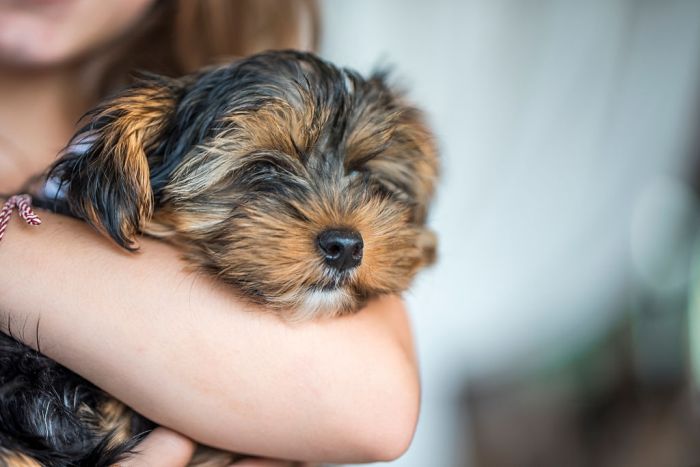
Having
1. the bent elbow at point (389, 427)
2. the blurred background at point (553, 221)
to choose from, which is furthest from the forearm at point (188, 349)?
the blurred background at point (553, 221)

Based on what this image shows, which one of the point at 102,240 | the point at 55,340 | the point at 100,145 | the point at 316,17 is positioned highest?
the point at 316,17

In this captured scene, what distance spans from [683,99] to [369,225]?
3.71 meters

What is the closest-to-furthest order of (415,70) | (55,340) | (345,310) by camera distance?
(55,340), (345,310), (415,70)

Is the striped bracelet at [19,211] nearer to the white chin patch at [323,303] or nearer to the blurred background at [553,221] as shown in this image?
the white chin patch at [323,303]

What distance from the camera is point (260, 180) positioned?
161cm

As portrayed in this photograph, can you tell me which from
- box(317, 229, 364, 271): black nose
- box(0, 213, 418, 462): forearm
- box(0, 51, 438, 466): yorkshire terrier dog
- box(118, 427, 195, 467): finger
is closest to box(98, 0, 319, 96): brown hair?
box(0, 51, 438, 466): yorkshire terrier dog

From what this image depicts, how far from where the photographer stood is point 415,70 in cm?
439

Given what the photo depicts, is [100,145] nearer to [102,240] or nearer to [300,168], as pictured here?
[102,240]

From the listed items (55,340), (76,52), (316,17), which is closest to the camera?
(55,340)

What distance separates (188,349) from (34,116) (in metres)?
0.98

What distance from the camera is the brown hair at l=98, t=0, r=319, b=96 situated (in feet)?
7.73

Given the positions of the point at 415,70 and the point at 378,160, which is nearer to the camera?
the point at 378,160

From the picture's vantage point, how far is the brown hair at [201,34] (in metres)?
2.36

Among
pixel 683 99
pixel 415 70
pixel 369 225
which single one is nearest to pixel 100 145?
pixel 369 225
